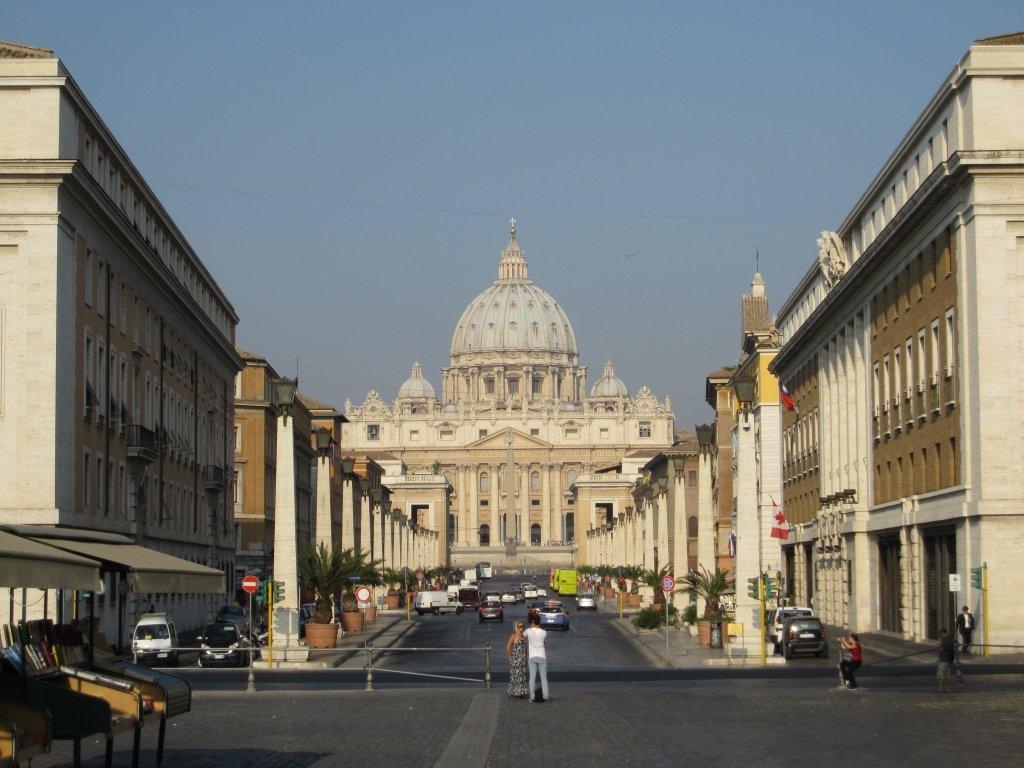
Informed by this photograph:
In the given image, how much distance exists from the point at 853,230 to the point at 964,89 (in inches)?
696

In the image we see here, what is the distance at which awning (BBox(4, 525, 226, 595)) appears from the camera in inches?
682

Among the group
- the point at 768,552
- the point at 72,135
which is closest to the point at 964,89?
the point at 72,135

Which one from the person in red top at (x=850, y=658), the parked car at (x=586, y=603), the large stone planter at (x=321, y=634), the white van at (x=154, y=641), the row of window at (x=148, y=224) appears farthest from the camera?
the parked car at (x=586, y=603)

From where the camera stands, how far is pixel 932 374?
48.8 meters

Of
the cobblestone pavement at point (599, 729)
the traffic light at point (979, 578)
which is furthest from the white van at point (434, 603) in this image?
the cobblestone pavement at point (599, 729)

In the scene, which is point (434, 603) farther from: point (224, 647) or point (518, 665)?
point (518, 665)

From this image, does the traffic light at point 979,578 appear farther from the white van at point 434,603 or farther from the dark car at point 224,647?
the white van at point 434,603

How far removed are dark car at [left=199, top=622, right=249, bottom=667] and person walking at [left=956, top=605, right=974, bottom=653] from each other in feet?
53.1

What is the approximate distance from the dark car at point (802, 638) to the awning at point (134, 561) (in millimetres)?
27332

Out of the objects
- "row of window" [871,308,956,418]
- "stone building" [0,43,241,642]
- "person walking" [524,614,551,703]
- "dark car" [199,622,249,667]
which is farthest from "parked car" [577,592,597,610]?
"person walking" [524,614,551,703]

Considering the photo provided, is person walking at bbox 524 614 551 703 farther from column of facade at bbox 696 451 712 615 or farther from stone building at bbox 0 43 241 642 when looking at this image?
column of facade at bbox 696 451 712 615

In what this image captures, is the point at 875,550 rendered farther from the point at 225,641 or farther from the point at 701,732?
the point at 701,732

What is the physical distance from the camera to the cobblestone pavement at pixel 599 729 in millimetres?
19828

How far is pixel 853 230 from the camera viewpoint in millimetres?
62062
